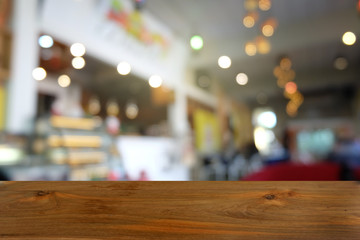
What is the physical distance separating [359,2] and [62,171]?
396 centimetres

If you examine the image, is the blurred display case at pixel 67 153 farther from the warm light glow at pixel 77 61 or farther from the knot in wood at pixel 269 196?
the knot in wood at pixel 269 196

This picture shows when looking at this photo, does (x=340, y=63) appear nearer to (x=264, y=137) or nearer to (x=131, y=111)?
(x=131, y=111)

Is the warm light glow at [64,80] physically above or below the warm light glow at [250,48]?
below

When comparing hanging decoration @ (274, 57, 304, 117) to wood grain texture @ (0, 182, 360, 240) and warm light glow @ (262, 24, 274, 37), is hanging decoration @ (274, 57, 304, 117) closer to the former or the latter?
warm light glow @ (262, 24, 274, 37)

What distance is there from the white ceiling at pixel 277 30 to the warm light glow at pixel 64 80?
8.55 ft

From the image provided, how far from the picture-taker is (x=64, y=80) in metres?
5.68

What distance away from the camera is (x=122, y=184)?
60cm

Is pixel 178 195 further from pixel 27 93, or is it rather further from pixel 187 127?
pixel 187 127

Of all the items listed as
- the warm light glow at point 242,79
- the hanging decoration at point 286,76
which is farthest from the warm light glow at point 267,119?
the warm light glow at point 242,79

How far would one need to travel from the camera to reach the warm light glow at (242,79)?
7.79 metres

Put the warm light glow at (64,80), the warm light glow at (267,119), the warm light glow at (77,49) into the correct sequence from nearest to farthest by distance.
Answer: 1. the warm light glow at (77,49)
2. the warm light glow at (64,80)
3. the warm light glow at (267,119)

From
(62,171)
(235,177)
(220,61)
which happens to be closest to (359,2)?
(220,61)

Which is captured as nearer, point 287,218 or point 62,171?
point 287,218

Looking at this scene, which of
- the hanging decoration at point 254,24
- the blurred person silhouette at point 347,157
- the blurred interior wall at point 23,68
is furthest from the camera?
the hanging decoration at point 254,24
